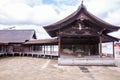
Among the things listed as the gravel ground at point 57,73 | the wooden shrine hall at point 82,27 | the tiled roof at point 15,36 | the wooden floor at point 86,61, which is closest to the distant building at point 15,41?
the tiled roof at point 15,36

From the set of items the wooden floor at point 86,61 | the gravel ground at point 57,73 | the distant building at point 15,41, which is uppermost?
the distant building at point 15,41

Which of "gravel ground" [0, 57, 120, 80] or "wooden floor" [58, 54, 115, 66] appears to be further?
"wooden floor" [58, 54, 115, 66]

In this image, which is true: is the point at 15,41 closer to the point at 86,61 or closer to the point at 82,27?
the point at 82,27

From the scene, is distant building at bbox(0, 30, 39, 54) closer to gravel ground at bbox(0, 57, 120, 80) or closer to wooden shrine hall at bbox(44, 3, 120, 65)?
wooden shrine hall at bbox(44, 3, 120, 65)

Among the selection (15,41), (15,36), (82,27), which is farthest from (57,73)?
(15,36)

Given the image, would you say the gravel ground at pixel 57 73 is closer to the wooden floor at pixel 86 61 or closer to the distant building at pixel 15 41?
the wooden floor at pixel 86 61

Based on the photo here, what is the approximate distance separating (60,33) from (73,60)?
3.33 m

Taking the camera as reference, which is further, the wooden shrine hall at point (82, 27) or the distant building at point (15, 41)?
the distant building at point (15, 41)

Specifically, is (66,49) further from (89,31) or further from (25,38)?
(25,38)

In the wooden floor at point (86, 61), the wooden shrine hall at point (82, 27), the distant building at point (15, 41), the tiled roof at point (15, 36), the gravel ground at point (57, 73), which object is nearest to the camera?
the gravel ground at point (57, 73)

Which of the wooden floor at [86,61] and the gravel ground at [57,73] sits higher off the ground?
the wooden floor at [86,61]

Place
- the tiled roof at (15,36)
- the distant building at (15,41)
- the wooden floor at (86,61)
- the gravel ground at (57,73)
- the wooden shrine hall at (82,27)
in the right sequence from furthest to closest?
the tiled roof at (15,36)
the distant building at (15,41)
the wooden shrine hall at (82,27)
the wooden floor at (86,61)
the gravel ground at (57,73)

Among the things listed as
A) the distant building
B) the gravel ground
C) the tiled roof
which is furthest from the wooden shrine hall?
the tiled roof

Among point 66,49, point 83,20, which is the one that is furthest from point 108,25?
point 66,49
